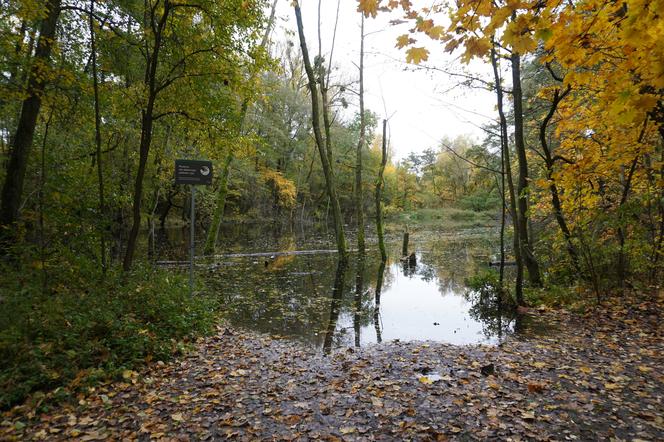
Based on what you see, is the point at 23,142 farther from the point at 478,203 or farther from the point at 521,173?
the point at 478,203

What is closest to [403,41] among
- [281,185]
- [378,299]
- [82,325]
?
[82,325]

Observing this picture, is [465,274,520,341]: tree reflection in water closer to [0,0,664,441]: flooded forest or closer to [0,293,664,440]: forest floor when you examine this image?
[0,0,664,441]: flooded forest

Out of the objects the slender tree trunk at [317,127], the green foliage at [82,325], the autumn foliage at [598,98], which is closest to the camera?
the autumn foliage at [598,98]

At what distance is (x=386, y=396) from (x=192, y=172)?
561 cm

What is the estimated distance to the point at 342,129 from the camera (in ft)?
111

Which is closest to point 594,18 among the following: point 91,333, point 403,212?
point 91,333

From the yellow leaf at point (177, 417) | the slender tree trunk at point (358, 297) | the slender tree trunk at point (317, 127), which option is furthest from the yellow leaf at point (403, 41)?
the slender tree trunk at point (317, 127)

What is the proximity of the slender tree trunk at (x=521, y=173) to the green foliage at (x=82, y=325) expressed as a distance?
6.91 metres

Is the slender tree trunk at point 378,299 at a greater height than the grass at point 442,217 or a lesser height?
lesser

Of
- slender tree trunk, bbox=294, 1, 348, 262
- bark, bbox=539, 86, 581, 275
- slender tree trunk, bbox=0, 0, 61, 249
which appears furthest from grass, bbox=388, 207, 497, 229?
→ slender tree trunk, bbox=0, 0, 61, 249

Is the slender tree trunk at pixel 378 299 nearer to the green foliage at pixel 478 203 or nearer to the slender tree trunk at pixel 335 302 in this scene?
the slender tree trunk at pixel 335 302

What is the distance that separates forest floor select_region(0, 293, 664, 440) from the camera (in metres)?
3.12

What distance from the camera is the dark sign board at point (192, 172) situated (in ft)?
23.4

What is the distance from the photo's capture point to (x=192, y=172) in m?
7.24
